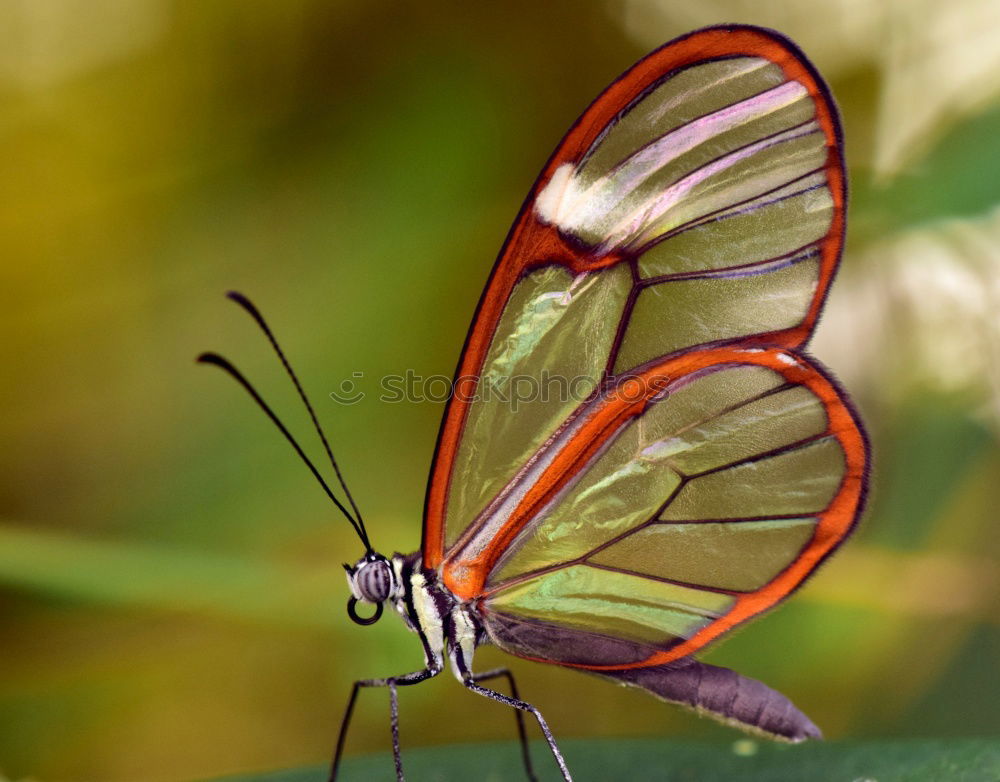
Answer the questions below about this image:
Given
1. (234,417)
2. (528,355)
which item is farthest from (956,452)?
(234,417)

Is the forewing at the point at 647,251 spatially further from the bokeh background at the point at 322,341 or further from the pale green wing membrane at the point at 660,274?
the bokeh background at the point at 322,341

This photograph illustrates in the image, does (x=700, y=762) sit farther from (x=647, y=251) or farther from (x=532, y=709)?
(x=647, y=251)

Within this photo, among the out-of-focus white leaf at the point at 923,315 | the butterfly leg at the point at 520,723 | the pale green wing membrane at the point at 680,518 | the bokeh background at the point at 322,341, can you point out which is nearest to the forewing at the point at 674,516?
the pale green wing membrane at the point at 680,518

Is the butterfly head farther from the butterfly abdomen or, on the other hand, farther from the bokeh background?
the bokeh background

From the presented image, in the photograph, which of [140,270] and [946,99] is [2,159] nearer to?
[140,270]

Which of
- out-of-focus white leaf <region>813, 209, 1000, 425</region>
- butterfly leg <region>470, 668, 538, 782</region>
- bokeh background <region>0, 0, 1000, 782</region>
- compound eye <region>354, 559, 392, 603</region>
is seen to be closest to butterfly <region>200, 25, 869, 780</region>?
compound eye <region>354, 559, 392, 603</region>
